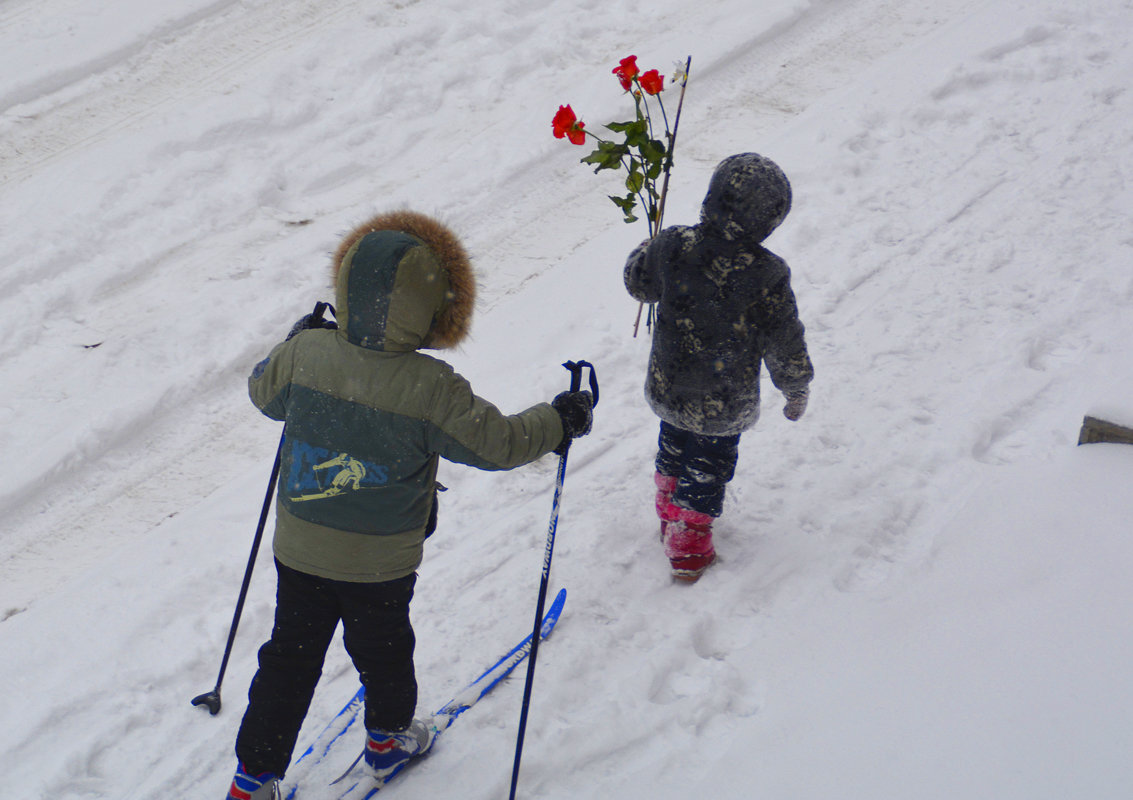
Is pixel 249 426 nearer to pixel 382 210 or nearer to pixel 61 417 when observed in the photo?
pixel 61 417

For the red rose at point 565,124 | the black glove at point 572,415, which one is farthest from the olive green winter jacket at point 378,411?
the red rose at point 565,124

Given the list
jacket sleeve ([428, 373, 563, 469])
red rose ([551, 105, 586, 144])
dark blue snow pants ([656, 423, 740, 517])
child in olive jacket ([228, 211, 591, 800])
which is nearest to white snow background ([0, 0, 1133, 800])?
dark blue snow pants ([656, 423, 740, 517])

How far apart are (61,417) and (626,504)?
121 inches

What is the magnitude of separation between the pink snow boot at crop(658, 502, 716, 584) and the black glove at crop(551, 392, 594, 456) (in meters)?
0.88

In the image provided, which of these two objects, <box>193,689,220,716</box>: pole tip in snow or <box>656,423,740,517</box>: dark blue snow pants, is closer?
<box>193,689,220,716</box>: pole tip in snow

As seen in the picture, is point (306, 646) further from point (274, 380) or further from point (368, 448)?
point (274, 380)

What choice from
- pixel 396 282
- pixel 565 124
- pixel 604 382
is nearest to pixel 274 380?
pixel 396 282

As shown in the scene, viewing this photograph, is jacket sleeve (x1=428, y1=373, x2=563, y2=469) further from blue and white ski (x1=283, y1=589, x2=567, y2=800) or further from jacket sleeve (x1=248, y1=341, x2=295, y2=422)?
blue and white ski (x1=283, y1=589, x2=567, y2=800)

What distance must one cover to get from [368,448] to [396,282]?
18.2 inches

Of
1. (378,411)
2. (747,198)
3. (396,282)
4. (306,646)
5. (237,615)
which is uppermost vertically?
(396,282)

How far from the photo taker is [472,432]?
8.25 feet

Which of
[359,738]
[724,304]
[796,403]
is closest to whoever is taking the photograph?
[724,304]

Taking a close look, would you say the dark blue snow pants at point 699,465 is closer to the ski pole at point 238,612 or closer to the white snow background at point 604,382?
the white snow background at point 604,382

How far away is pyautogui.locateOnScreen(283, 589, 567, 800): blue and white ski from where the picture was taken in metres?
3.04
